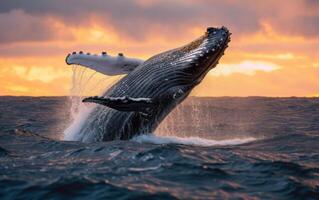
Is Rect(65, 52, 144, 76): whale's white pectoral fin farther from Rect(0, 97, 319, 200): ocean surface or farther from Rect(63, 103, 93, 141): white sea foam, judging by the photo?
Rect(0, 97, 319, 200): ocean surface

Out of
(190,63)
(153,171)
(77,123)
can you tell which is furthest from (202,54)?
(77,123)

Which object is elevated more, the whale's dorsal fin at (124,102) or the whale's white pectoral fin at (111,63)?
the whale's white pectoral fin at (111,63)

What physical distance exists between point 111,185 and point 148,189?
595mm

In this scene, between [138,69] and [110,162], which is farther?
[138,69]

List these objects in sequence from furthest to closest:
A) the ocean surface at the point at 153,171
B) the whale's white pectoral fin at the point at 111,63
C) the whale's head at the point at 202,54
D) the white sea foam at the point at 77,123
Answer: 1. the white sea foam at the point at 77,123
2. the whale's white pectoral fin at the point at 111,63
3. the whale's head at the point at 202,54
4. the ocean surface at the point at 153,171

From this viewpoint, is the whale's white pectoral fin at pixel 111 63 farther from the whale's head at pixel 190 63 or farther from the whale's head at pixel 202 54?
the whale's head at pixel 202 54

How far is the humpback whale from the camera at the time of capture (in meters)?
11.2

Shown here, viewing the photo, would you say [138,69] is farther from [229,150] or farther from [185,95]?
[229,150]

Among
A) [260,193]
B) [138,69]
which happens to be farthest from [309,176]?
[138,69]

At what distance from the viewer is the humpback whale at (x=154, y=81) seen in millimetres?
11211

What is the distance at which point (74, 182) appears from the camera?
7.95 m

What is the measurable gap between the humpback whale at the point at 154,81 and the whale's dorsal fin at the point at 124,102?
15cm

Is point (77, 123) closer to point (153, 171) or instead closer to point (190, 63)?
point (190, 63)

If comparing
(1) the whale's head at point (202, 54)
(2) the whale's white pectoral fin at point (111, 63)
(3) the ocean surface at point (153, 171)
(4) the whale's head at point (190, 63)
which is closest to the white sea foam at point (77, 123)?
(3) the ocean surface at point (153, 171)
